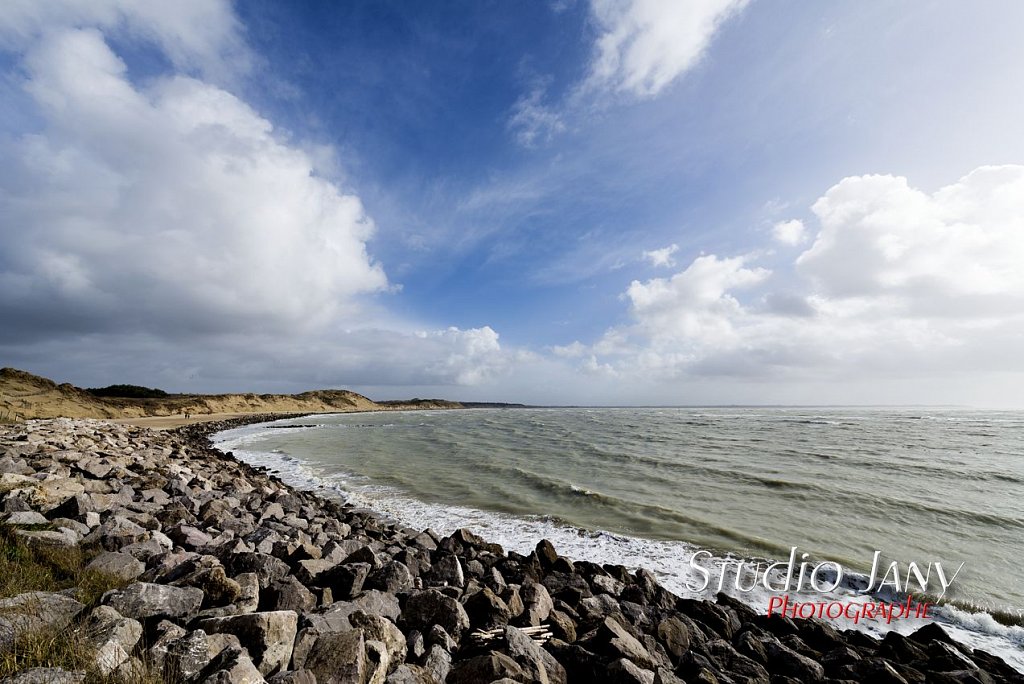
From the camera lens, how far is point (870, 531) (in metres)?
11.7

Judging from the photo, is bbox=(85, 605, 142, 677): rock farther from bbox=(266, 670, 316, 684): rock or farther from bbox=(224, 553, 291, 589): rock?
bbox=(224, 553, 291, 589): rock

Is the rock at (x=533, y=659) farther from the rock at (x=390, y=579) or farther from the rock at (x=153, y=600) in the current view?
the rock at (x=153, y=600)

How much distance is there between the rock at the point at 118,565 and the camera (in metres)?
5.17

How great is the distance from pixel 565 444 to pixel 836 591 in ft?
77.8

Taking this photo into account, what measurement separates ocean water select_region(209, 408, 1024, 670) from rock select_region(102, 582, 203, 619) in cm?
740

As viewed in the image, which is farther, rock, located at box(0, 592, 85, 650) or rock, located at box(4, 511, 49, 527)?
rock, located at box(4, 511, 49, 527)

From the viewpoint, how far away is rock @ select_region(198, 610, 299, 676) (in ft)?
12.0

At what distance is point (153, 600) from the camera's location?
4.28m

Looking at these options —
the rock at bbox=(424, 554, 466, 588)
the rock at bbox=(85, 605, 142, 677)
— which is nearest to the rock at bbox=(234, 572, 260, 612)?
the rock at bbox=(85, 605, 142, 677)

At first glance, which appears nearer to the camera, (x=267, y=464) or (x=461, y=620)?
(x=461, y=620)

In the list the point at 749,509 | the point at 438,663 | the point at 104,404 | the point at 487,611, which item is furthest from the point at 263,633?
the point at 104,404

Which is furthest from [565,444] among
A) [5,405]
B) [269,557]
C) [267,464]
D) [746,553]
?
[5,405]

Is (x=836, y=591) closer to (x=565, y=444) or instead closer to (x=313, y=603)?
(x=313, y=603)

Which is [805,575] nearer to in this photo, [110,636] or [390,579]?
[390,579]
